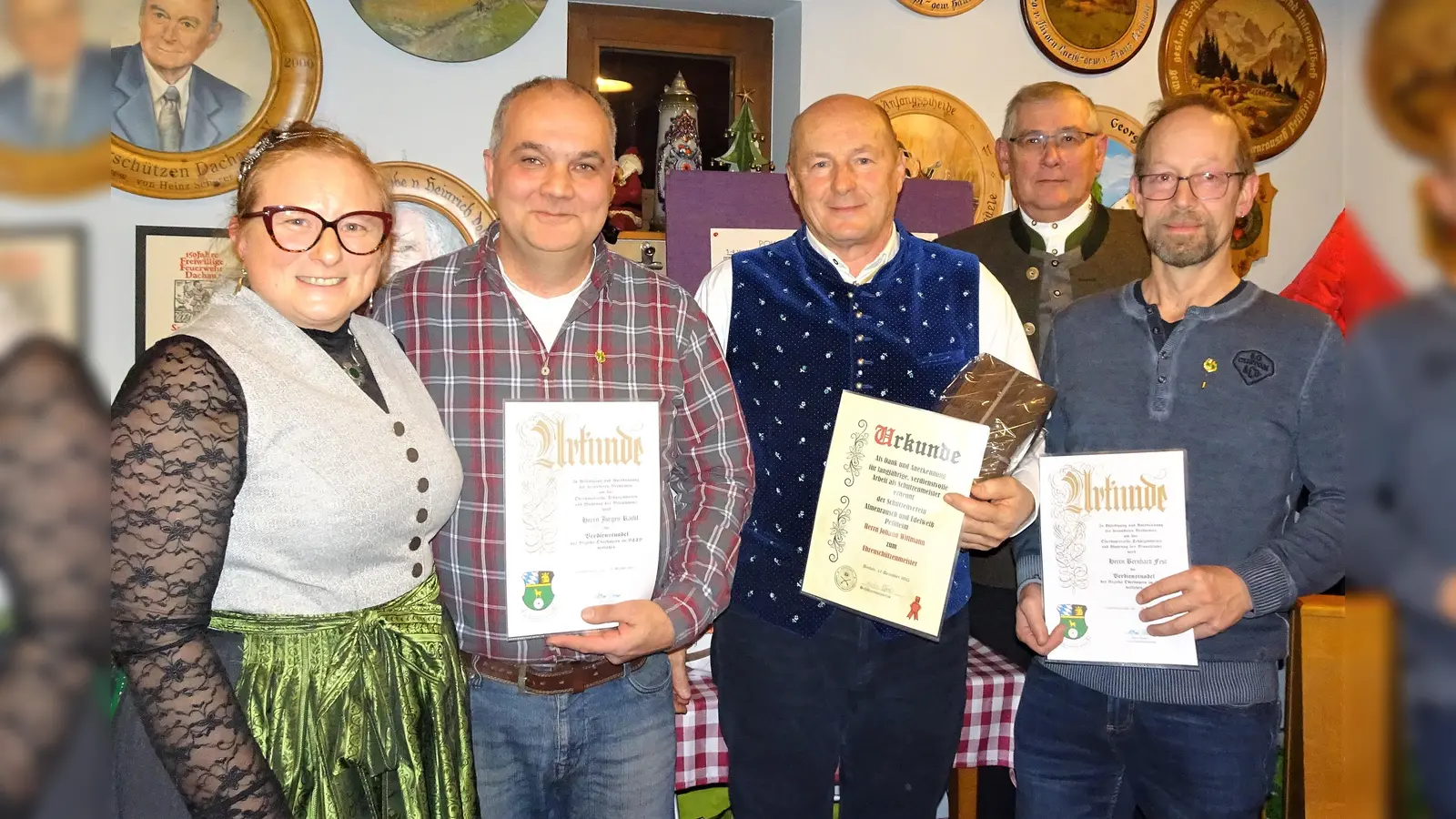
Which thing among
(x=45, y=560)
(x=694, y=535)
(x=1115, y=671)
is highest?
(x=45, y=560)

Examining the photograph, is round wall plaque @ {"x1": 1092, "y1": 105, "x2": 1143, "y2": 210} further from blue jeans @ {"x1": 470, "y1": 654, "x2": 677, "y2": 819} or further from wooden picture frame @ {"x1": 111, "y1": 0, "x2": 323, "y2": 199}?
blue jeans @ {"x1": 470, "y1": 654, "x2": 677, "y2": 819}

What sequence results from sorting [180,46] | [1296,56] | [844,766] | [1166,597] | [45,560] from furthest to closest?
[1296,56], [180,46], [844,766], [1166,597], [45,560]

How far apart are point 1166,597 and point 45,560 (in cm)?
204

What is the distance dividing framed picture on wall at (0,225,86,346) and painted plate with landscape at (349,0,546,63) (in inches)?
149

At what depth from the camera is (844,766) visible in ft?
7.60

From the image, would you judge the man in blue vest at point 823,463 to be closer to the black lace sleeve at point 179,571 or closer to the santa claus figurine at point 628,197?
the black lace sleeve at point 179,571

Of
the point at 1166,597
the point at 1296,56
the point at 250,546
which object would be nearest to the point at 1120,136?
the point at 1296,56

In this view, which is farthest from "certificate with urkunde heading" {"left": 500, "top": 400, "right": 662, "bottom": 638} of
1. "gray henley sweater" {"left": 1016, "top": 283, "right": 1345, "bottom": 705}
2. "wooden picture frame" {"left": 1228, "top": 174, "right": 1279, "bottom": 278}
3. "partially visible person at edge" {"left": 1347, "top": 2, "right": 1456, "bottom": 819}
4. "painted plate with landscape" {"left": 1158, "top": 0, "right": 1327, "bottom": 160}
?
"wooden picture frame" {"left": 1228, "top": 174, "right": 1279, "bottom": 278}

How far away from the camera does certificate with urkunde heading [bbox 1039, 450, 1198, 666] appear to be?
6.57ft

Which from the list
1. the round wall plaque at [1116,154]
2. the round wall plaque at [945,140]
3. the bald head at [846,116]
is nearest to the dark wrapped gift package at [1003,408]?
the bald head at [846,116]

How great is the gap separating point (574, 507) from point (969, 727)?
1633 mm

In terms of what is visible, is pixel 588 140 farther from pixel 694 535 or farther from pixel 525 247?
pixel 694 535

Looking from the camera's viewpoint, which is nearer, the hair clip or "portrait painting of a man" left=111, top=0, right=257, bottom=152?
the hair clip

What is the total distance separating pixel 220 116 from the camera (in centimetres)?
348
